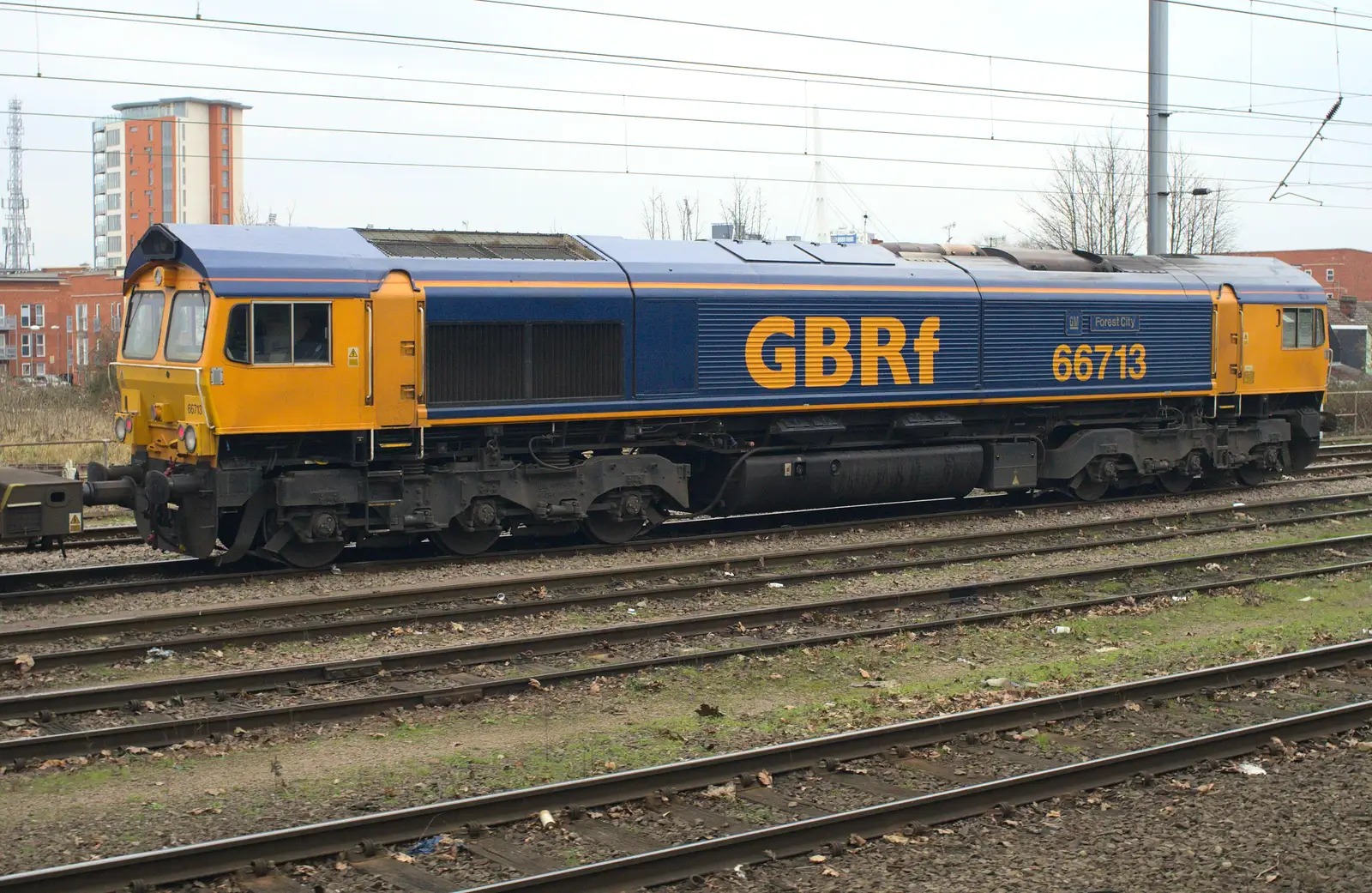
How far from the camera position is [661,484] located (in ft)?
53.3

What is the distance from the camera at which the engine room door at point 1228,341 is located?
2114cm

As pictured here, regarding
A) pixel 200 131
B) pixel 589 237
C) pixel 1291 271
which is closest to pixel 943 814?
pixel 589 237

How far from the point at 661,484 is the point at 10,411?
19341 mm

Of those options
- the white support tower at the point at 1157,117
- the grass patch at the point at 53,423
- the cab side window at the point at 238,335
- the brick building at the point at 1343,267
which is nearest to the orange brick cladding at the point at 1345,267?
the brick building at the point at 1343,267

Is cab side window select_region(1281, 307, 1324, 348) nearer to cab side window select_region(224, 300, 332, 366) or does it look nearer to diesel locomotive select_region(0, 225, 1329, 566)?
diesel locomotive select_region(0, 225, 1329, 566)

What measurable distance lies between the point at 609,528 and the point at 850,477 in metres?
3.43

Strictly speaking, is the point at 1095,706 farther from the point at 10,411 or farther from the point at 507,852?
the point at 10,411

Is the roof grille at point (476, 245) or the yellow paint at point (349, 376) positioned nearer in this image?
the yellow paint at point (349, 376)

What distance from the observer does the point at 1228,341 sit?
21.2 metres

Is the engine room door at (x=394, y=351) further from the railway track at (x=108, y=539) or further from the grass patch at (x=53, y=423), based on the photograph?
the grass patch at (x=53, y=423)

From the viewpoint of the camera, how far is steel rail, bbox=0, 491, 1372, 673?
37.0 feet

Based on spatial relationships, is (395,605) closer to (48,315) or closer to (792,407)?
(792,407)

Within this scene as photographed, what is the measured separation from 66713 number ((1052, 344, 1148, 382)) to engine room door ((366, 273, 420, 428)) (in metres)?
9.59

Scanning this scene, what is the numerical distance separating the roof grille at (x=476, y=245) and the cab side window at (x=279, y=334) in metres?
1.28
